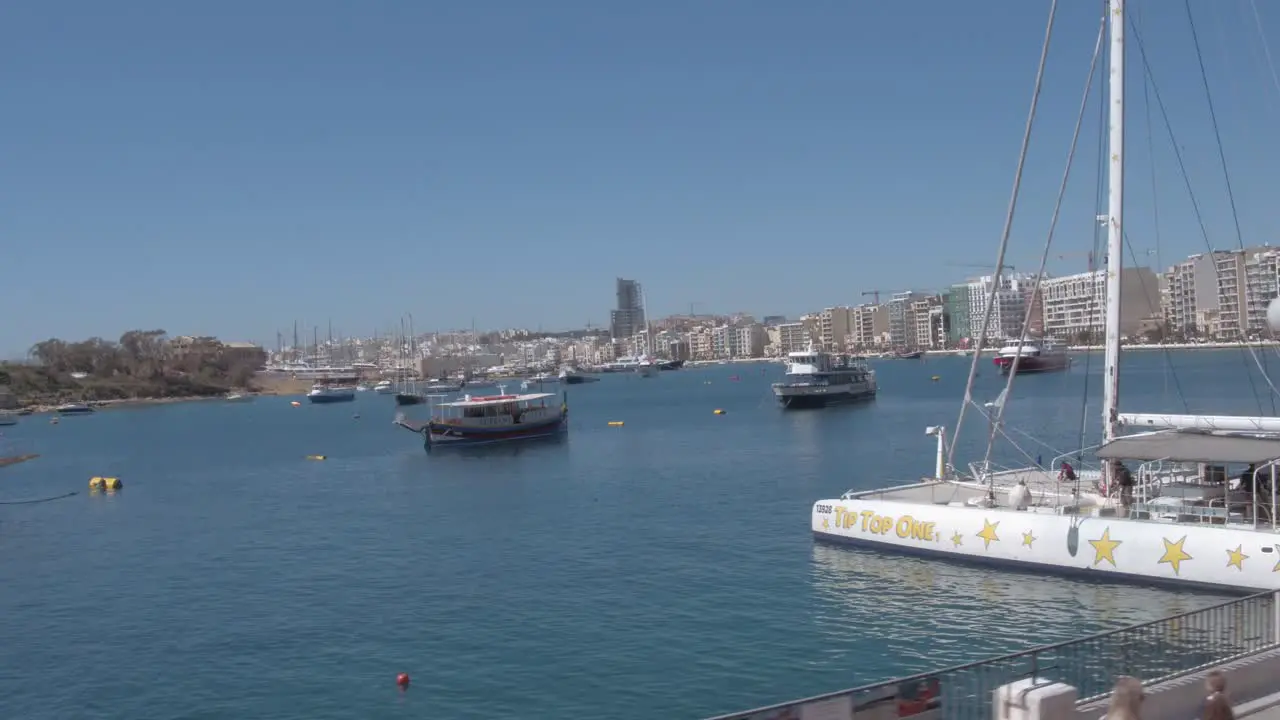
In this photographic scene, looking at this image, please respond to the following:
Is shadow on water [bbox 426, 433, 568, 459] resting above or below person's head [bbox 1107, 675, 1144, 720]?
below

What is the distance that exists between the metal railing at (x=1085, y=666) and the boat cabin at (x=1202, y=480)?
31.6 feet

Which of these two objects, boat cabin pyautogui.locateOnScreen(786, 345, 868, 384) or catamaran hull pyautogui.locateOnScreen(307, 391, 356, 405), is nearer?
boat cabin pyautogui.locateOnScreen(786, 345, 868, 384)

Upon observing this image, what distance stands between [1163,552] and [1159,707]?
13.2 meters

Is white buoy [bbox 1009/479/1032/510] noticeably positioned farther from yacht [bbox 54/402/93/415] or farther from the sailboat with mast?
yacht [bbox 54/402/93/415]

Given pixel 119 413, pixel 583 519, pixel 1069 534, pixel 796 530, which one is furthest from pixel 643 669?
pixel 119 413

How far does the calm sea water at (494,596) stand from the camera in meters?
19.5

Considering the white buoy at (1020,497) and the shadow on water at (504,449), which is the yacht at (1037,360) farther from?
the white buoy at (1020,497)

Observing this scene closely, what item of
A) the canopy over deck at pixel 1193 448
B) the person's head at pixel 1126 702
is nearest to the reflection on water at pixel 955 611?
the canopy over deck at pixel 1193 448

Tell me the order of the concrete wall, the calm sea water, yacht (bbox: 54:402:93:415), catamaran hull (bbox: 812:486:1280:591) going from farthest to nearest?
yacht (bbox: 54:402:93:415), catamaran hull (bbox: 812:486:1280:591), the calm sea water, the concrete wall

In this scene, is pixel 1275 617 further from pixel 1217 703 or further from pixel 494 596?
pixel 494 596

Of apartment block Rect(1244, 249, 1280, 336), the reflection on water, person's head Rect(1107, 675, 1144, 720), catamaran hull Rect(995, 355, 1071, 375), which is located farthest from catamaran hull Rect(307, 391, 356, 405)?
person's head Rect(1107, 675, 1144, 720)

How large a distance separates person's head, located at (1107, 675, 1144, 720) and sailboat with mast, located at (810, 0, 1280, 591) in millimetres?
14773

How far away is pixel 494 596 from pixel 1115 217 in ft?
56.8

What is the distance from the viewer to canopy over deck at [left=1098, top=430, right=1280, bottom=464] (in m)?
21.7
